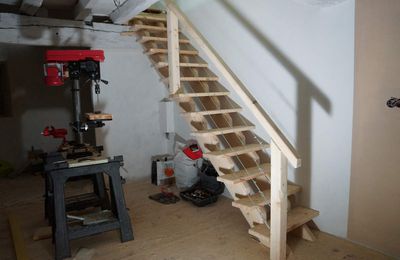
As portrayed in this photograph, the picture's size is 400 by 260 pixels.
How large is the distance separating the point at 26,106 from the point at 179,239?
426cm

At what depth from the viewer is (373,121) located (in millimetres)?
2234

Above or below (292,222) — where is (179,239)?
below

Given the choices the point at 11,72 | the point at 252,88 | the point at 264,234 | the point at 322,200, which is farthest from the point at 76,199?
the point at 11,72

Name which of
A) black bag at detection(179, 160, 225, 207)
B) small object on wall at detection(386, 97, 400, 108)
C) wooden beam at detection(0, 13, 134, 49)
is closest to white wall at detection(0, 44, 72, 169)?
A: wooden beam at detection(0, 13, 134, 49)

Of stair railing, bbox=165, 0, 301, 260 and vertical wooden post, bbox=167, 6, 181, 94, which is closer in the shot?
stair railing, bbox=165, 0, 301, 260

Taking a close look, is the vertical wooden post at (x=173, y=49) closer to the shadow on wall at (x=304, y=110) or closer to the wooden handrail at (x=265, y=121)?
the wooden handrail at (x=265, y=121)

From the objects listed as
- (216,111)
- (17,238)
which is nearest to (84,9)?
(216,111)

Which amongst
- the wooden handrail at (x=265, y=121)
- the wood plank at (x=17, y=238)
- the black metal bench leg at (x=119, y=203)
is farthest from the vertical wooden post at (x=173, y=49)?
the wood plank at (x=17, y=238)

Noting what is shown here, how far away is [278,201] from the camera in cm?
211

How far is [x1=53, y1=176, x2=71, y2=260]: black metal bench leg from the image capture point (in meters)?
2.34

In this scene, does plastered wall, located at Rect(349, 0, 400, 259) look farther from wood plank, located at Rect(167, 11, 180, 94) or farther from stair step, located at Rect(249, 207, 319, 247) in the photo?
wood plank, located at Rect(167, 11, 180, 94)

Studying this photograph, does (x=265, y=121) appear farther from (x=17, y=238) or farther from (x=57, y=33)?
(x=57, y=33)

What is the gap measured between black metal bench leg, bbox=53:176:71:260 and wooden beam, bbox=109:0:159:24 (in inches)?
74.4

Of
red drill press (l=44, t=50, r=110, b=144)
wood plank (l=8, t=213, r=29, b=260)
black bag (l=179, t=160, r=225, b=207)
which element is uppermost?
red drill press (l=44, t=50, r=110, b=144)
